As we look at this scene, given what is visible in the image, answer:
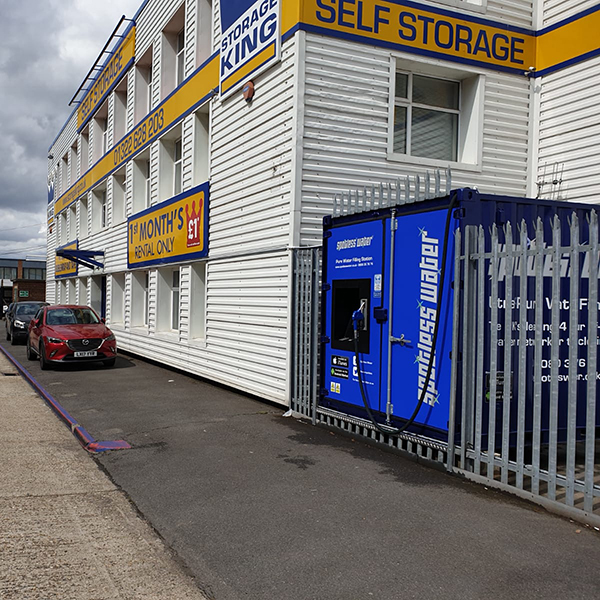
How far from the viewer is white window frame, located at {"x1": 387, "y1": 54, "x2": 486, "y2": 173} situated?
412 inches

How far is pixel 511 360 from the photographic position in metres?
5.89

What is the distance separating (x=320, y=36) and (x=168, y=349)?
857 centimetres

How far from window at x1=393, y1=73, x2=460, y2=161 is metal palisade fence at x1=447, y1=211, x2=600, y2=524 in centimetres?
507

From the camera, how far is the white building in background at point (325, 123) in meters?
9.77

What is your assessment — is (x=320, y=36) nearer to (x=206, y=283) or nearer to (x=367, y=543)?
(x=206, y=283)

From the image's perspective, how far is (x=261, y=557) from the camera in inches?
164

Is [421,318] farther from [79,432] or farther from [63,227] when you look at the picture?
[63,227]

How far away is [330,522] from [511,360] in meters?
2.37

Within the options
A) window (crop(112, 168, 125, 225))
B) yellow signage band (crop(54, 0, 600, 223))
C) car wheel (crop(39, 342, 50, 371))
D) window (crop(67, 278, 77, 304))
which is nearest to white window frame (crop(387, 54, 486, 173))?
yellow signage band (crop(54, 0, 600, 223))

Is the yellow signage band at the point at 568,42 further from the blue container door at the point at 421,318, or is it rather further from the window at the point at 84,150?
the window at the point at 84,150

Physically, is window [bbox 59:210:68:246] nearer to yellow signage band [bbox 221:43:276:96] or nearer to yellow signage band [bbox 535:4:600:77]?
yellow signage band [bbox 221:43:276:96]

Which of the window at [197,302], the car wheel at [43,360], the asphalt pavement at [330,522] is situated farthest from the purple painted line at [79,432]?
the window at [197,302]

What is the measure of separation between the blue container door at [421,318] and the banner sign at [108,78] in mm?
15270

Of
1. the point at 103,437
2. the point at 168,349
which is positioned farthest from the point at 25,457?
the point at 168,349
